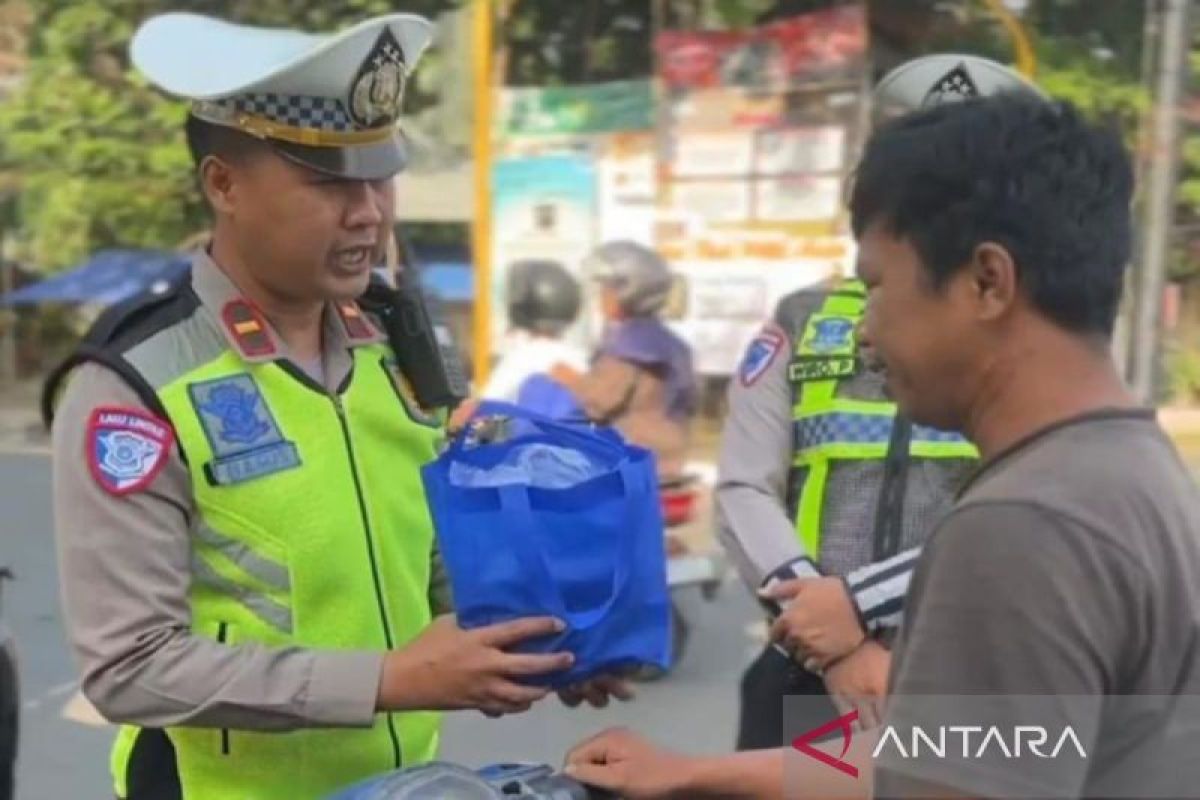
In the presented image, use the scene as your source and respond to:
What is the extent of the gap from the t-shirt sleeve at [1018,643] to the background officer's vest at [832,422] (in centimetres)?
133

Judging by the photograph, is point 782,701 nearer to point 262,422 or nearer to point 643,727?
point 262,422

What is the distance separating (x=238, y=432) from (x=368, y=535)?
0.19m

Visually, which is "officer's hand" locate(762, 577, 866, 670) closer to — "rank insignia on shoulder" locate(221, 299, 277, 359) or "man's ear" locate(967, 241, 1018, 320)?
"rank insignia on shoulder" locate(221, 299, 277, 359)

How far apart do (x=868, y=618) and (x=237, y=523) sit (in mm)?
961

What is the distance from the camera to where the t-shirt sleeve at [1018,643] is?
136cm

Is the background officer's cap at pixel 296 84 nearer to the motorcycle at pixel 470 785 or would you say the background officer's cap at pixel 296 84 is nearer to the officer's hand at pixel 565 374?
the motorcycle at pixel 470 785

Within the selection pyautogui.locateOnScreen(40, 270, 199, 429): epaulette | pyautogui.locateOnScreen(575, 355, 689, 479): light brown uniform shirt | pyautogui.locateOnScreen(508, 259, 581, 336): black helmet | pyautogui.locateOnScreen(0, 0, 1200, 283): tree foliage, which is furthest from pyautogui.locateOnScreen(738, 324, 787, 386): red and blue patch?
pyautogui.locateOnScreen(0, 0, 1200, 283): tree foliage

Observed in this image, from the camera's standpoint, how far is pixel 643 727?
19.3 ft

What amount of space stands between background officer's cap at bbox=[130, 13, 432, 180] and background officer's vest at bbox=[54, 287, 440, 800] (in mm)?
225

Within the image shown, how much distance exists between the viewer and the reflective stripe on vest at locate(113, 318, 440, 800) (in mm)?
2051

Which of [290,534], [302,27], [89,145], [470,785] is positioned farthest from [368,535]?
[89,145]

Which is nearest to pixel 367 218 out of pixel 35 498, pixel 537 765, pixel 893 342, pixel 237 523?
pixel 237 523

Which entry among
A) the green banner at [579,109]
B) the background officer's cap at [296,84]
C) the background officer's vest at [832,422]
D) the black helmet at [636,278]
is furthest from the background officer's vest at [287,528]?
the green banner at [579,109]

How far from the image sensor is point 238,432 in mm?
2059
